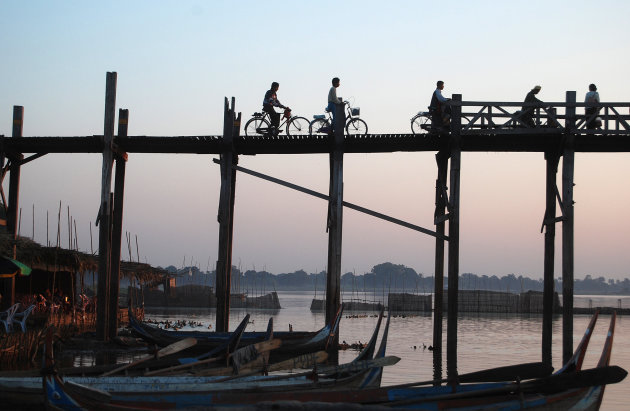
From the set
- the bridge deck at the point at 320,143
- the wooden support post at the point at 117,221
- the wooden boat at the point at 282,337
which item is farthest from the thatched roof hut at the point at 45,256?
the wooden boat at the point at 282,337

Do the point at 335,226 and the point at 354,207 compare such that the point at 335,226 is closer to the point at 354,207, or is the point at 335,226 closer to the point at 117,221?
the point at 354,207

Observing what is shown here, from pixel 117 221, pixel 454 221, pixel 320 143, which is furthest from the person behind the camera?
pixel 117 221

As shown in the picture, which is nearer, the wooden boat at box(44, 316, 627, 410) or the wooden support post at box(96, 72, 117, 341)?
the wooden boat at box(44, 316, 627, 410)

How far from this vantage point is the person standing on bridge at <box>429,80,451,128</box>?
2117 centimetres

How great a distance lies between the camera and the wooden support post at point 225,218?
2117 cm

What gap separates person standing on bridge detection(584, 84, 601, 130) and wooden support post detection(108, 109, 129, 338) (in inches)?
505

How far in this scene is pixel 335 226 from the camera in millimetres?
21000

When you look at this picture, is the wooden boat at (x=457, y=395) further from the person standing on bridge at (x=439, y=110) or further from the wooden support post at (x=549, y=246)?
the person standing on bridge at (x=439, y=110)

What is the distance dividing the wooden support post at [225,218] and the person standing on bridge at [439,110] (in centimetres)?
547

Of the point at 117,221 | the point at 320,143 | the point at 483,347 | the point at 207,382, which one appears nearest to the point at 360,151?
the point at 320,143

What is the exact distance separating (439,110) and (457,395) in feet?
38.4

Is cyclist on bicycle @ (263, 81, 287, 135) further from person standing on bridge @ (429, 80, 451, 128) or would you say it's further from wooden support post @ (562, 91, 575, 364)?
wooden support post @ (562, 91, 575, 364)

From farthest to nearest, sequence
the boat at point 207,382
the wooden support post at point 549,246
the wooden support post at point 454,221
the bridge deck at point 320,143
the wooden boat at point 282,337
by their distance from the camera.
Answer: the wooden support post at point 549,246
the bridge deck at point 320,143
the wooden support post at point 454,221
the wooden boat at point 282,337
the boat at point 207,382

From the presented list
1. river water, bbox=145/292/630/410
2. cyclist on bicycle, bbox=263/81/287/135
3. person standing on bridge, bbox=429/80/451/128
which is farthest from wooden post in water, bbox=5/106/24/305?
person standing on bridge, bbox=429/80/451/128
